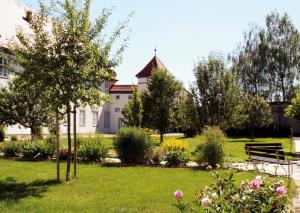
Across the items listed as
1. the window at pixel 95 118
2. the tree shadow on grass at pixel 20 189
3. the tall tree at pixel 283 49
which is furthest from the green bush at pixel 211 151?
the tall tree at pixel 283 49

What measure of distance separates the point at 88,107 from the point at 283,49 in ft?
75.5

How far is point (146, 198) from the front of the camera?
857cm

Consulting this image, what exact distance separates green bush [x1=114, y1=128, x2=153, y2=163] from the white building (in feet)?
5.17

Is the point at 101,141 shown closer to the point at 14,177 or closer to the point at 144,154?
the point at 144,154

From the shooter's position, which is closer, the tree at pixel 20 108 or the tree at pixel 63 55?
the tree at pixel 63 55

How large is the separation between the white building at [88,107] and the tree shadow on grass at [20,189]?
457 cm

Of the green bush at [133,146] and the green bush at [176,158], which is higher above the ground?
the green bush at [133,146]

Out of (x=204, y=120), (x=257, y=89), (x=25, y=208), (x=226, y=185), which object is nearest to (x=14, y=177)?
(x=25, y=208)

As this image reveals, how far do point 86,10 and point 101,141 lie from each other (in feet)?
21.8

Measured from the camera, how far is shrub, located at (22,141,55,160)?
620 inches

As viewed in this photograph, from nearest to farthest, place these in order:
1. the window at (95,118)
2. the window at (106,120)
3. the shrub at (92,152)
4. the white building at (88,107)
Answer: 1. the shrub at (92,152)
2. the white building at (88,107)
3. the window at (95,118)
4. the window at (106,120)

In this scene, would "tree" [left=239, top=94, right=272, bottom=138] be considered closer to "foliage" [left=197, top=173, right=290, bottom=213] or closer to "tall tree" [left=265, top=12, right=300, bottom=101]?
"tall tree" [left=265, top=12, right=300, bottom=101]

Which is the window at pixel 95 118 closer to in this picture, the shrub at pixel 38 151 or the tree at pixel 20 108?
the tree at pixel 20 108

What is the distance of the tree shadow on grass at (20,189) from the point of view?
8.69 metres
